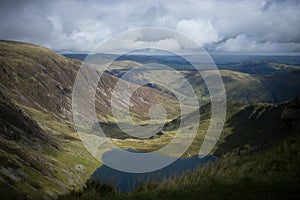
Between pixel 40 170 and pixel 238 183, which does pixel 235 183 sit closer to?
pixel 238 183

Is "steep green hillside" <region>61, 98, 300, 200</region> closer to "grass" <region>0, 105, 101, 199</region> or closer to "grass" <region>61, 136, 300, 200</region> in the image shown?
"grass" <region>61, 136, 300, 200</region>

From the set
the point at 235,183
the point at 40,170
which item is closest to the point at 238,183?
the point at 235,183

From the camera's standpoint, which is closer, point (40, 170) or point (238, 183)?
point (238, 183)

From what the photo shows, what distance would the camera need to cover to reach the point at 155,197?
11.4 metres

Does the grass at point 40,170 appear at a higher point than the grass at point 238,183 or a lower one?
lower

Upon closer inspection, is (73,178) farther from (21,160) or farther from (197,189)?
(197,189)

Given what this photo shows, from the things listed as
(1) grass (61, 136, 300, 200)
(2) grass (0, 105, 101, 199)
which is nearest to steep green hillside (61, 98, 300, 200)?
(1) grass (61, 136, 300, 200)

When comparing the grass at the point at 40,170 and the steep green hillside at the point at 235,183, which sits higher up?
the steep green hillside at the point at 235,183

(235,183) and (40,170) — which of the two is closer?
(235,183)

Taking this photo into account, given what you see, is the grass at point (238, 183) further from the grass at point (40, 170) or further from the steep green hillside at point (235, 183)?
the grass at point (40, 170)

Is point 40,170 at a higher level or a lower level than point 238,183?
lower

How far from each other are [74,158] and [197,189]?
200m

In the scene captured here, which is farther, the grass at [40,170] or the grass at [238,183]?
the grass at [40,170]

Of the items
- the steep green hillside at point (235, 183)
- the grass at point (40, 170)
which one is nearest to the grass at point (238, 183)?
the steep green hillside at point (235, 183)
